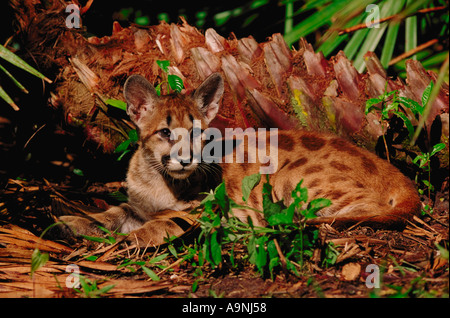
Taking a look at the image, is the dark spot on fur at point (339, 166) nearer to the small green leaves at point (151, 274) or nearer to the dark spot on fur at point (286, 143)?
the dark spot on fur at point (286, 143)

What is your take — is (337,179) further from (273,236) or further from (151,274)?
(151,274)

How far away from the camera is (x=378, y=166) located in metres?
3.74

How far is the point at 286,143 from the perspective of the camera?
13.5 feet

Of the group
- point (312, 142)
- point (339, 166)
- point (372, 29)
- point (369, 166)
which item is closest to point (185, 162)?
point (312, 142)

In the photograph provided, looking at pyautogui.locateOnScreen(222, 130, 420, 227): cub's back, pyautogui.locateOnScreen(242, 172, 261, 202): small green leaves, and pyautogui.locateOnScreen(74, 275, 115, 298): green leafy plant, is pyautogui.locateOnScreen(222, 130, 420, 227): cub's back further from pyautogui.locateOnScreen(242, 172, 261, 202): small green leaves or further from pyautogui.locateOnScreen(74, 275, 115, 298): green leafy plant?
pyautogui.locateOnScreen(74, 275, 115, 298): green leafy plant

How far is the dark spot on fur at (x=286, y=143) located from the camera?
162 inches

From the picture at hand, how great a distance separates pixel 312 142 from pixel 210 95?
1.02 meters

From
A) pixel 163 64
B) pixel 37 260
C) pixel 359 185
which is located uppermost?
pixel 163 64

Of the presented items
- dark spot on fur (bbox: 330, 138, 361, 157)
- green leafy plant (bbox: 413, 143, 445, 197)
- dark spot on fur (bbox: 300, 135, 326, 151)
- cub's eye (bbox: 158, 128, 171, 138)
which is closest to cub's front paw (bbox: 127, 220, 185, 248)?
cub's eye (bbox: 158, 128, 171, 138)

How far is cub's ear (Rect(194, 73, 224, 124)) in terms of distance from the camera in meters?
3.89

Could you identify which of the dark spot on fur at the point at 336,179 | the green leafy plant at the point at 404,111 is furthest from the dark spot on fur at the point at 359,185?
the green leafy plant at the point at 404,111

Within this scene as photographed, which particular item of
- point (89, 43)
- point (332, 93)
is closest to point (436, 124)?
point (332, 93)

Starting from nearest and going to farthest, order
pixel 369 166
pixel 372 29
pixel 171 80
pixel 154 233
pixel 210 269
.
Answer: pixel 210 269
pixel 154 233
pixel 369 166
pixel 171 80
pixel 372 29
